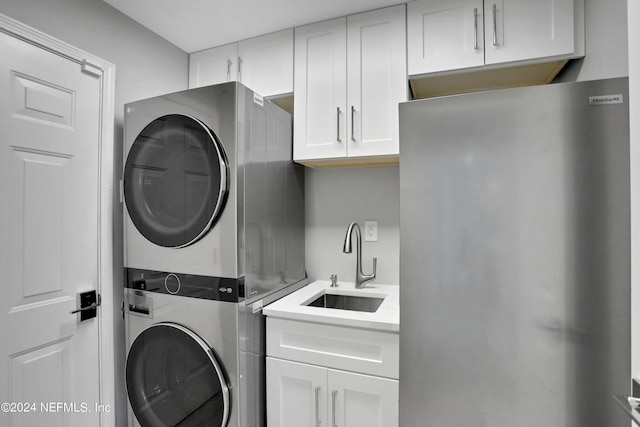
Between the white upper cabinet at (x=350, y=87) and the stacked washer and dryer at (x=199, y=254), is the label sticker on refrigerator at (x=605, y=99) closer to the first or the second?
the white upper cabinet at (x=350, y=87)

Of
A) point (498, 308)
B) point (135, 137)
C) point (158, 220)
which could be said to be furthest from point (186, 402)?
point (498, 308)

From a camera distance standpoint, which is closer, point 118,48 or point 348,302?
point 118,48

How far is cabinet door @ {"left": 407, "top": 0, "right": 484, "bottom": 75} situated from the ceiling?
0.54ft

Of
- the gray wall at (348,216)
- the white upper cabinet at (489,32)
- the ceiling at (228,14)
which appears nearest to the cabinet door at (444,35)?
the white upper cabinet at (489,32)

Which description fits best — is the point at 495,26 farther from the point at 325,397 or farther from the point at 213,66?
the point at 325,397

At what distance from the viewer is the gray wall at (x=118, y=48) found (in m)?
1.41

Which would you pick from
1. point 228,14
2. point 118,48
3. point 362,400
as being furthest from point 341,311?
point 118,48

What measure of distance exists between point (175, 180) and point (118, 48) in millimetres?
891

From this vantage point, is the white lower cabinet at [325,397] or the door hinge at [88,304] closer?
the white lower cabinet at [325,397]

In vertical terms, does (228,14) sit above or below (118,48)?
above

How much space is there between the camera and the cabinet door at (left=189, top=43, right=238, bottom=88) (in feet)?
6.64

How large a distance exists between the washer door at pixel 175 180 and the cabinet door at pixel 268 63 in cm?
65

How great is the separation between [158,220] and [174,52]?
4.02 ft

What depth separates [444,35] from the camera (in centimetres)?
159
